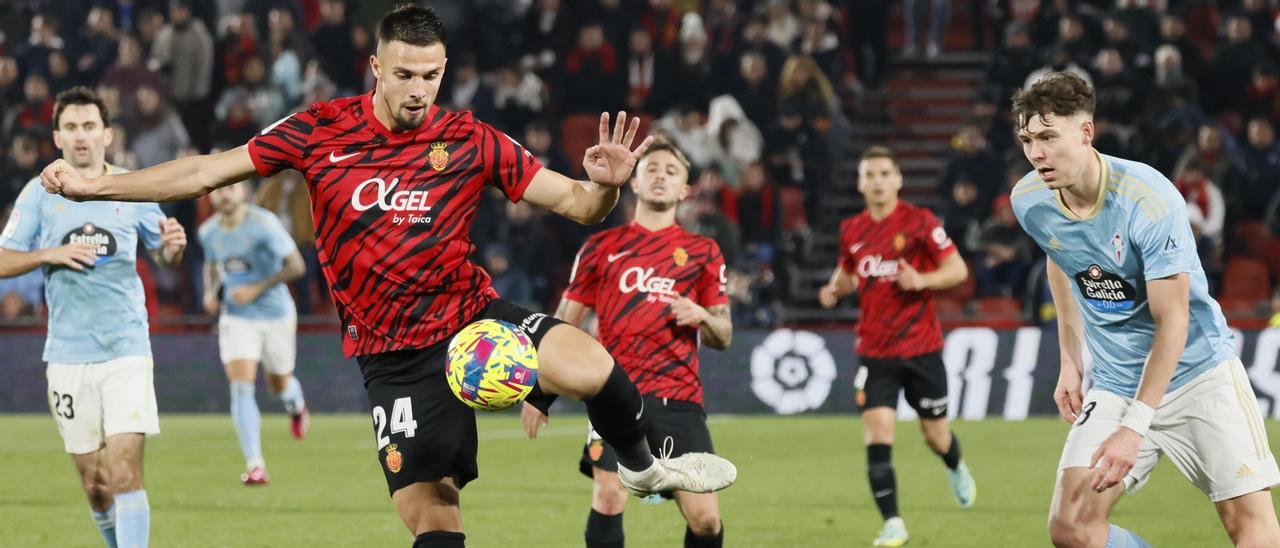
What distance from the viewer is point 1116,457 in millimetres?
5441

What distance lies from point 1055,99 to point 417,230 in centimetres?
227

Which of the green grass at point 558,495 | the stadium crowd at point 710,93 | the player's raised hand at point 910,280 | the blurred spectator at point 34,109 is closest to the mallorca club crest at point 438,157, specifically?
the green grass at point 558,495

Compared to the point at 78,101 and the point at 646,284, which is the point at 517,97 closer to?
the point at 78,101

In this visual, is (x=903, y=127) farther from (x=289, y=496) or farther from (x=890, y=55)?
(x=289, y=496)

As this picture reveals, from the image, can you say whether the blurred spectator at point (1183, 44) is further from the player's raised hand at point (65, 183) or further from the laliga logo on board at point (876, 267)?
the player's raised hand at point (65, 183)

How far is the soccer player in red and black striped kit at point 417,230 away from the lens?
18.9 ft

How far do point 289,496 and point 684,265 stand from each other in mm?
4897

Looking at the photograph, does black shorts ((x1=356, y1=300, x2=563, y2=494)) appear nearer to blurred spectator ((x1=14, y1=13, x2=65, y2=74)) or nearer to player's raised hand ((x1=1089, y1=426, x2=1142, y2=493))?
player's raised hand ((x1=1089, y1=426, x2=1142, y2=493))

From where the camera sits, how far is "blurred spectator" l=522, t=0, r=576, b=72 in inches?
845

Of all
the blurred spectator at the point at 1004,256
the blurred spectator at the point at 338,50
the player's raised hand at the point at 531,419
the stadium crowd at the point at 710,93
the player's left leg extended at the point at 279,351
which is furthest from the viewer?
the blurred spectator at the point at 338,50

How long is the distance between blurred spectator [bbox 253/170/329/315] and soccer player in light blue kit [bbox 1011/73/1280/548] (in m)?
14.0

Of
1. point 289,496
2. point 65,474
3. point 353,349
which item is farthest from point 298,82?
point 353,349

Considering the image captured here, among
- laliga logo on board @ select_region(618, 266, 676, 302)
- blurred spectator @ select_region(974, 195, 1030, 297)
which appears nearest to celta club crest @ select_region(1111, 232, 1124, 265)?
laliga logo on board @ select_region(618, 266, 676, 302)

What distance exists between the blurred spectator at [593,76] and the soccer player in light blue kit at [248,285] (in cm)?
758
